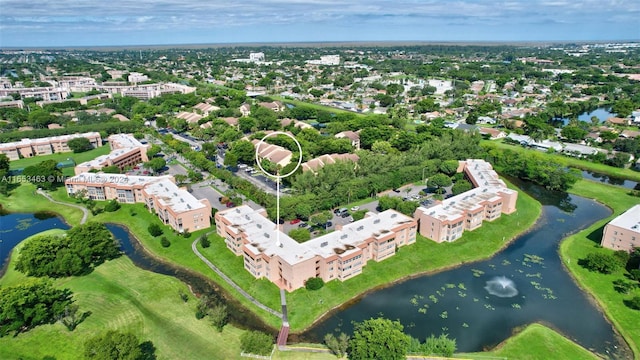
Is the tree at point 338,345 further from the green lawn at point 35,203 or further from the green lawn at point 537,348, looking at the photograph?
the green lawn at point 35,203

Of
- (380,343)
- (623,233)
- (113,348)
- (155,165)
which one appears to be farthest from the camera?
(155,165)

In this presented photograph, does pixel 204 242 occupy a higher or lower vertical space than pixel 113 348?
lower

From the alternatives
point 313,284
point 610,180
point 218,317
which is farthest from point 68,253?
point 610,180

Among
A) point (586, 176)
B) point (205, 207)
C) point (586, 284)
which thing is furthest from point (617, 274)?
point (205, 207)

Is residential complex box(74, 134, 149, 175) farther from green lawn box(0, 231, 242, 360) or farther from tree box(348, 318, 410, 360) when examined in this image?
tree box(348, 318, 410, 360)

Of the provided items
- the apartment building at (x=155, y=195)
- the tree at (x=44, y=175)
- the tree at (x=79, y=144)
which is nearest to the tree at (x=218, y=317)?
the apartment building at (x=155, y=195)

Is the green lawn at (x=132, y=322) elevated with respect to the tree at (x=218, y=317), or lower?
lower

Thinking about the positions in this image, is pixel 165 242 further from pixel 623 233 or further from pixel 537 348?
pixel 623 233
